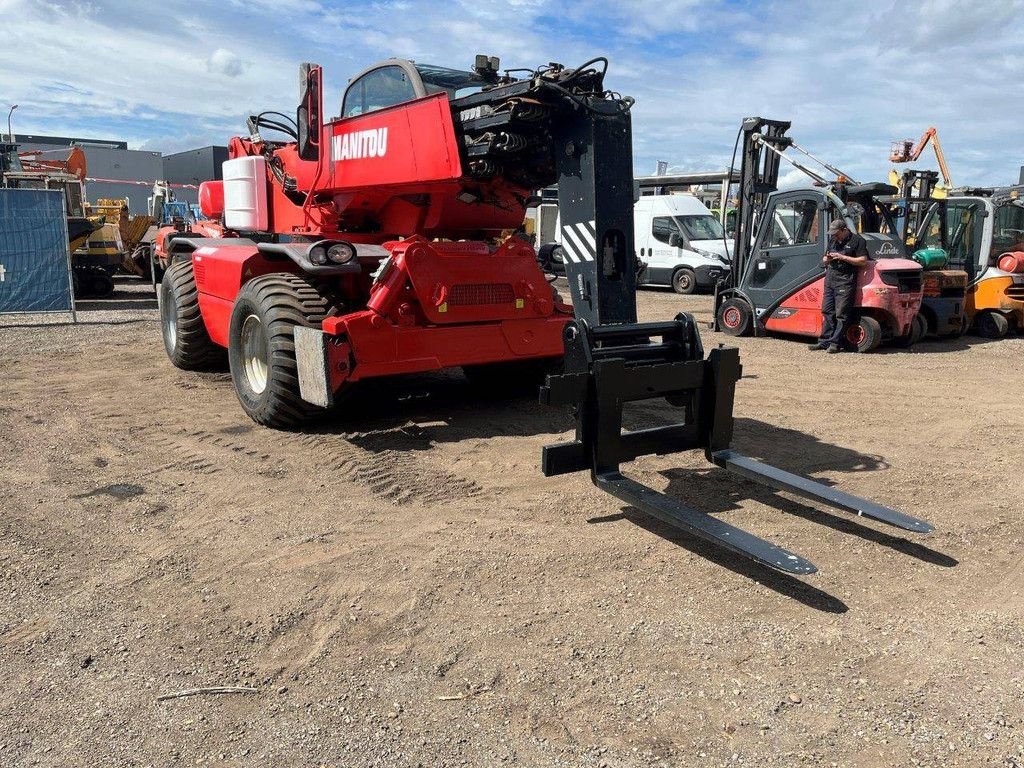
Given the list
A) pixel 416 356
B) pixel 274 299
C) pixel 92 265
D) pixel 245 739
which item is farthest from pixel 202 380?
pixel 92 265

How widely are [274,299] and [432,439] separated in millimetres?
1612

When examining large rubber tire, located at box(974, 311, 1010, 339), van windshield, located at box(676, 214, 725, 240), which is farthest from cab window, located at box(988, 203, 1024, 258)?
van windshield, located at box(676, 214, 725, 240)

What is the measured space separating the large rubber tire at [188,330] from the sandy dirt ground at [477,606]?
2125 millimetres

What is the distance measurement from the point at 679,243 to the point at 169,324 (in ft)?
42.7

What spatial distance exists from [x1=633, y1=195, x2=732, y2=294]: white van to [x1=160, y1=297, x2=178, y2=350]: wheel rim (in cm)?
1208

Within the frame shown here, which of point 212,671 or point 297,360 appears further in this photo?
point 297,360

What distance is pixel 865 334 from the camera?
415 inches

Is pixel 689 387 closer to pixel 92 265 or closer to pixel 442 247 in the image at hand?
pixel 442 247

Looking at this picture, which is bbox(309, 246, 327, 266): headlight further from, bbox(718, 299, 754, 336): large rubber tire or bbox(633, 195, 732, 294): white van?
bbox(633, 195, 732, 294): white van

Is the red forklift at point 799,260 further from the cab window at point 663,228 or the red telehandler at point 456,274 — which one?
the cab window at point 663,228

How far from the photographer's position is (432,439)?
602 centimetres

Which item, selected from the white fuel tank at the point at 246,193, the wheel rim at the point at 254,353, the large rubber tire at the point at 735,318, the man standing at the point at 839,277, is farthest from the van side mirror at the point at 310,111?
the large rubber tire at the point at 735,318

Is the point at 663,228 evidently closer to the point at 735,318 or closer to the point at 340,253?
the point at 735,318

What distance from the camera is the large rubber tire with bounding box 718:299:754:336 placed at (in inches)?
473
